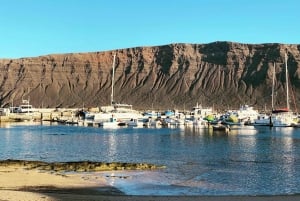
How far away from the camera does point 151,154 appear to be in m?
53.2

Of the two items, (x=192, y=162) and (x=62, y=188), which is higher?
(x=192, y=162)

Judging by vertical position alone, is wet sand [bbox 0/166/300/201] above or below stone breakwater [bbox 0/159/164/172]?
below

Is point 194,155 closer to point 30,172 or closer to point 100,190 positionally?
point 30,172

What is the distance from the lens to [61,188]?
97.7 ft

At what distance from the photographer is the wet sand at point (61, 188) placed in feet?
84.0

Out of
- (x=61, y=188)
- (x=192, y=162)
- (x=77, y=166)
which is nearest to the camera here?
(x=61, y=188)

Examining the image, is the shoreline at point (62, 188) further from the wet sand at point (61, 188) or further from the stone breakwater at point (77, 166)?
the stone breakwater at point (77, 166)

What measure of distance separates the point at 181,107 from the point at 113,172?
5964 inches

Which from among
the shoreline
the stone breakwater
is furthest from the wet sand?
the stone breakwater

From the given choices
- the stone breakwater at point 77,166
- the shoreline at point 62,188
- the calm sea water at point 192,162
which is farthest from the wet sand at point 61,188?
the calm sea water at point 192,162

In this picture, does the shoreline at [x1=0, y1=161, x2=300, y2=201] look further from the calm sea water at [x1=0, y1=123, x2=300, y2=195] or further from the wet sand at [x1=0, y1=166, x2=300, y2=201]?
the calm sea water at [x1=0, y1=123, x2=300, y2=195]

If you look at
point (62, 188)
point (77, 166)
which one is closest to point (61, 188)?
point (62, 188)

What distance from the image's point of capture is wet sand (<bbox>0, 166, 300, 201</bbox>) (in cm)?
2561

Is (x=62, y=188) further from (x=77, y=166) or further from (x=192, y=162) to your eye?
(x=192, y=162)
